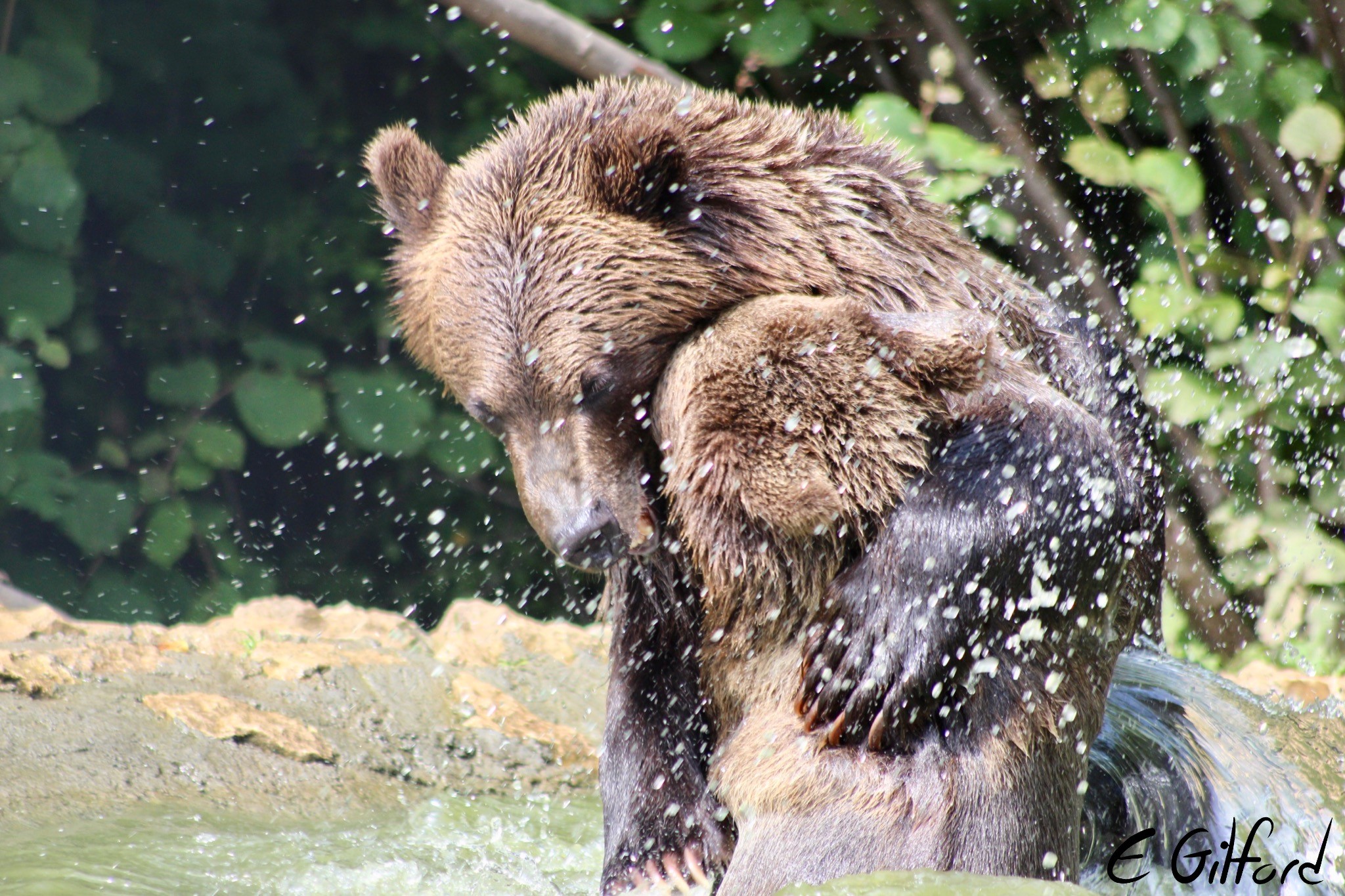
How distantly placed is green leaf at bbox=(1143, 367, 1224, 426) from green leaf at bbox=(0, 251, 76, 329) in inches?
147

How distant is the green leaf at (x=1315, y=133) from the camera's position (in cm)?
373

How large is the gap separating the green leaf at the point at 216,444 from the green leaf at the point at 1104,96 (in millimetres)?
3269

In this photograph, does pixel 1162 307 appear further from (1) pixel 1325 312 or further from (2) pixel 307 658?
(2) pixel 307 658

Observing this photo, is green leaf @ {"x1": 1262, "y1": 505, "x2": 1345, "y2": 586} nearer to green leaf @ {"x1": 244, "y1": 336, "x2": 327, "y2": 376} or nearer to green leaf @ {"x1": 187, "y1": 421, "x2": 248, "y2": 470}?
green leaf @ {"x1": 244, "y1": 336, "x2": 327, "y2": 376}

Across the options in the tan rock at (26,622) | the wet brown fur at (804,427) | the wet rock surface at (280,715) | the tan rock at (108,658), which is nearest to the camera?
the wet brown fur at (804,427)

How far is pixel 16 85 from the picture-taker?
453cm

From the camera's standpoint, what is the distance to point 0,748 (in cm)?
241

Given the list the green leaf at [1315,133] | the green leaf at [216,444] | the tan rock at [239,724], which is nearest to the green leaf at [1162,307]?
the green leaf at [1315,133]

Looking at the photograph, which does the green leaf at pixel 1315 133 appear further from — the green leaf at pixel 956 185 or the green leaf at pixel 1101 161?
the green leaf at pixel 956 185

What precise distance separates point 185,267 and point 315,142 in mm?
700

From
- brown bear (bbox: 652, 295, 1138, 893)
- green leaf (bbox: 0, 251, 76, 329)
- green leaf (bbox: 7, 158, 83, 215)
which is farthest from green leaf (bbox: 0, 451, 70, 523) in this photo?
brown bear (bbox: 652, 295, 1138, 893)

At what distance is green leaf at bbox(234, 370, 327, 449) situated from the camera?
4801 millimetres

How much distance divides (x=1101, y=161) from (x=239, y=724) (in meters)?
2.85

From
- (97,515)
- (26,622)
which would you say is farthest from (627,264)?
(97,515)
